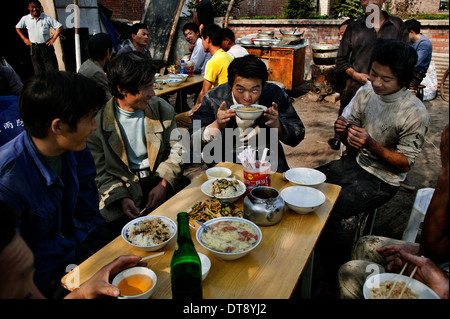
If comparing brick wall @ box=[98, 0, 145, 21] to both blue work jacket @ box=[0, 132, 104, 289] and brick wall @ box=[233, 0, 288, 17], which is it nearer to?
brick wall @ box=[233, 0, 288, 17]

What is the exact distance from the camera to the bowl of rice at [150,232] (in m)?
1.77

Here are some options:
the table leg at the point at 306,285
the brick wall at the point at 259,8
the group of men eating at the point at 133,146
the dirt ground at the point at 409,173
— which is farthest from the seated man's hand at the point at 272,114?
the brick wall at the point at 259,8

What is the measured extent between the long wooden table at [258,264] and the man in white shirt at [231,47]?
4209 mm

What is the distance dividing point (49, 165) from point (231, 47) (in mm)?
4763

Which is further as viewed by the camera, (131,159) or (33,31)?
(33,31)

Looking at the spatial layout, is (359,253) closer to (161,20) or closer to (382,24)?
(382,24)

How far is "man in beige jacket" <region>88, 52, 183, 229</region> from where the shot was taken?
2.71 meters

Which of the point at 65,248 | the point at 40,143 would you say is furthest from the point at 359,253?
the point at 40,143

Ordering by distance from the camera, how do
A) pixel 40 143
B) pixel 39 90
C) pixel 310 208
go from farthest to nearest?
pixel 310 208, pixel 40 143, pixel 39 90

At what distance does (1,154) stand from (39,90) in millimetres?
436

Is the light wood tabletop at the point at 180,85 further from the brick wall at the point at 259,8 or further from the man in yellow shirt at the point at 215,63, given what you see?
the brick wall at the point at 259,8

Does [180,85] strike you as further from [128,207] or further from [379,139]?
[379,139]

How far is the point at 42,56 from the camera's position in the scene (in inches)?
348
